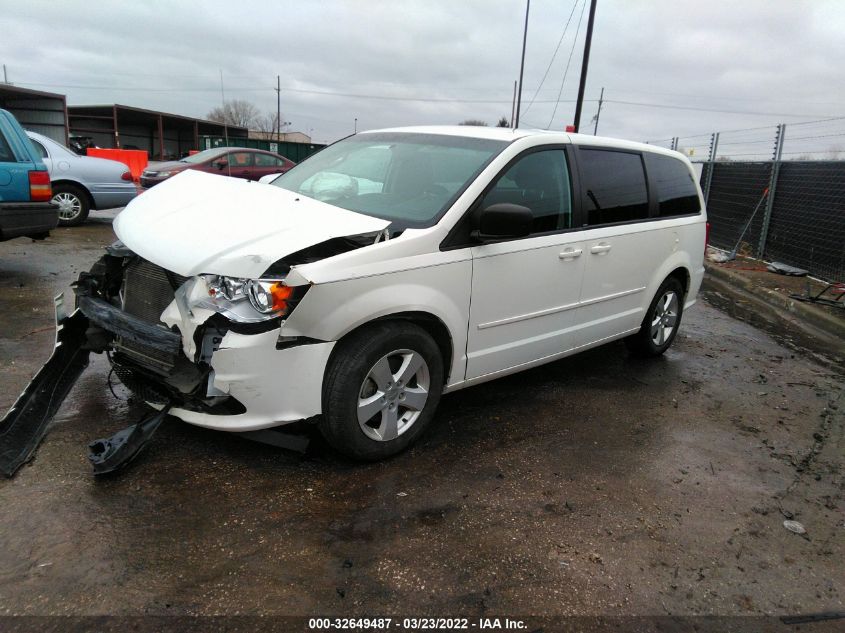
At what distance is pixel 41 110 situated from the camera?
21469 mm

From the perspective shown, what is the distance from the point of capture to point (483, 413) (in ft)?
13.3

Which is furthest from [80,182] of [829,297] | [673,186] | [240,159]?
[829,297]

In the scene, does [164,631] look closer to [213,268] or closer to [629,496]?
[213,268]

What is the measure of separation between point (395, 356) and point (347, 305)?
0.49 m

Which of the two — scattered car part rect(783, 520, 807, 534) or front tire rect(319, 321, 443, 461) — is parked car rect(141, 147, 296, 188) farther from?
scattered car part rect(783, 520, 807, 534)

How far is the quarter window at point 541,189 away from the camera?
365 cm

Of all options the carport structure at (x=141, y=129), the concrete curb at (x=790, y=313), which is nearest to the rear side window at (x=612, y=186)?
the concrete curb at (x=790, y=313)

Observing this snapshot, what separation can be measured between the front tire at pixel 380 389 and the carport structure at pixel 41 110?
2262 cm

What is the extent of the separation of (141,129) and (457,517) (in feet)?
176

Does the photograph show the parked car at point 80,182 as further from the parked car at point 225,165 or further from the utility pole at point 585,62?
the utility pole at point 585,62

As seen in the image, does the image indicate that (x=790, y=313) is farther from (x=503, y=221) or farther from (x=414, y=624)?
(x=414, y=624)

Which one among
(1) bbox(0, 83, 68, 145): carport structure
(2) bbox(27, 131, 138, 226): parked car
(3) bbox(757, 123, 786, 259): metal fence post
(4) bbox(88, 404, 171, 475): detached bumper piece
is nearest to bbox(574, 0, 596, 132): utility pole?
(3) bbox(757, 123, 786, 259): metal fence post

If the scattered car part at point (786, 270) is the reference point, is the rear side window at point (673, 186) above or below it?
above

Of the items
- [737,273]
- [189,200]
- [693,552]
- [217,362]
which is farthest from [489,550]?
[737,273]
